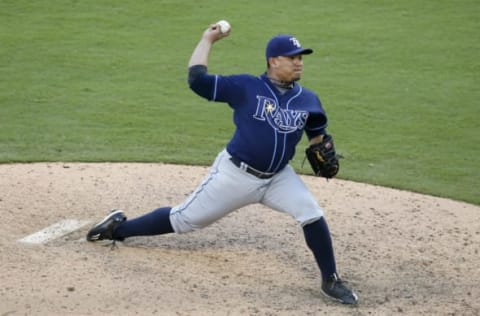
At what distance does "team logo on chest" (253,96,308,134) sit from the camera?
523 centimetres

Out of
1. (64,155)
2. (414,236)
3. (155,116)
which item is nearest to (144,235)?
(414,236)

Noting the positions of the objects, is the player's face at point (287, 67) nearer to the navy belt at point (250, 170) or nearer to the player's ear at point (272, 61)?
the player's ear at point (272, 61)

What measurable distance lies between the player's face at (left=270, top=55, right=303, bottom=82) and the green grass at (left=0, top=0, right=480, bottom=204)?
252 cm

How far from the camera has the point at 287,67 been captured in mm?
5262

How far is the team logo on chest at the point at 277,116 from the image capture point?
5230 millimetres

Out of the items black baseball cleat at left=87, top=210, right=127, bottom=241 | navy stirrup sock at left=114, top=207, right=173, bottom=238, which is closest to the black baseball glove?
navy stirrup sock at left=114, top=207, right=173, bottom=238

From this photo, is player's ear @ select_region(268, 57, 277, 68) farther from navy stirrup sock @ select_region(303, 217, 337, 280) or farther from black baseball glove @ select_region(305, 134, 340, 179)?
navy stirrup sock @ select_region(303, 217, 337, 280)

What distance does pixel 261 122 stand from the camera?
5234 mm

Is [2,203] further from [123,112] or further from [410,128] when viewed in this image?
[410,128]

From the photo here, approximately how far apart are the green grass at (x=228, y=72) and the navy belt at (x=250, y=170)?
2.39 meters

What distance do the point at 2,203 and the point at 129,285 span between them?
6.02 ft

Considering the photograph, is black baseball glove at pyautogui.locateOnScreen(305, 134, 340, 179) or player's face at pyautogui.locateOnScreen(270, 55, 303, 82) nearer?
player's face at pyautogui.locateOnScreen(270, 55, 303, 82)

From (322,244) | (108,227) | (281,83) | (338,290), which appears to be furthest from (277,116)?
(108,227)

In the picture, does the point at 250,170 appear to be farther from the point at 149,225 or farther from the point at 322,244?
the point at 149,225
